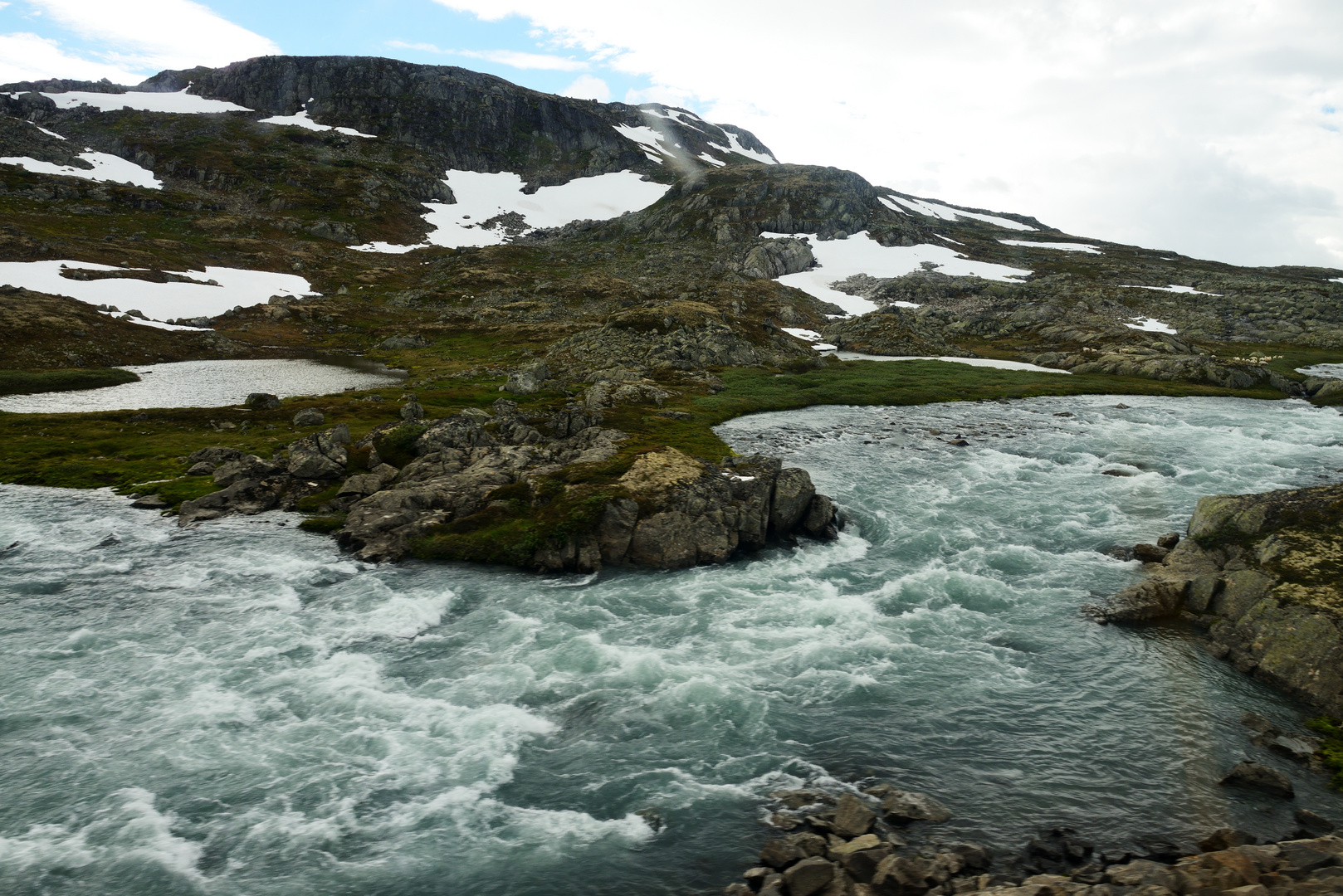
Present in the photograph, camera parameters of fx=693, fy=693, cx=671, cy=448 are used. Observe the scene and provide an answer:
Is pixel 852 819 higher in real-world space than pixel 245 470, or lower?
higher

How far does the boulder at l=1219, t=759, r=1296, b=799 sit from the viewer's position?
20.1 metres

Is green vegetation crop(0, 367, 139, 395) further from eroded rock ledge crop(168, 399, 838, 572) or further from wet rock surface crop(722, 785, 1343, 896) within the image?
wet rock surface crop(722, 785, 1343, 896)

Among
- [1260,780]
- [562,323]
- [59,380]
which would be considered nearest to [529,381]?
[59,380]

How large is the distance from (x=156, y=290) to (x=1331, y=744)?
157 m

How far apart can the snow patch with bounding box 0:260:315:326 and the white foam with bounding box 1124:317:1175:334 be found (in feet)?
568

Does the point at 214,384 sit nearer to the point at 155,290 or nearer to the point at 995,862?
the point at 155,290

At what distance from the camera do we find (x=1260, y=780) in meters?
20.2

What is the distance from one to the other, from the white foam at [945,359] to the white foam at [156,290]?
113m

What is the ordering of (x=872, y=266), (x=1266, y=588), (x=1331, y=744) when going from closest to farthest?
(x=1331, y=744) < (x=1266, y=588) < (x=872, y=266)

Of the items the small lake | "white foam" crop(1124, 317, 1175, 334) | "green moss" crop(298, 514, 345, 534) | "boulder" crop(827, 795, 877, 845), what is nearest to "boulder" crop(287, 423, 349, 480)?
"green moss" crop(298, 514, 345, 534)

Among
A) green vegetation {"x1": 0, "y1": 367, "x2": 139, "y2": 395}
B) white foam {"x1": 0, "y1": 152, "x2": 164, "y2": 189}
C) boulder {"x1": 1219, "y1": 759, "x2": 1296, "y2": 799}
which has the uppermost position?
white foam {"x1": 0, "y1": 152, "x2": 164, "y2": 189}

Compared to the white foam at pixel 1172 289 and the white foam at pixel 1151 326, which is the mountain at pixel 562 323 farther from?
the white foam at pixel 1172 289

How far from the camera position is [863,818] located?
61.4 ft

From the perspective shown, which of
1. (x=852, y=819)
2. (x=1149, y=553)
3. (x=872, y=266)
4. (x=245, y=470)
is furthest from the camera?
(x=872, y=266)
